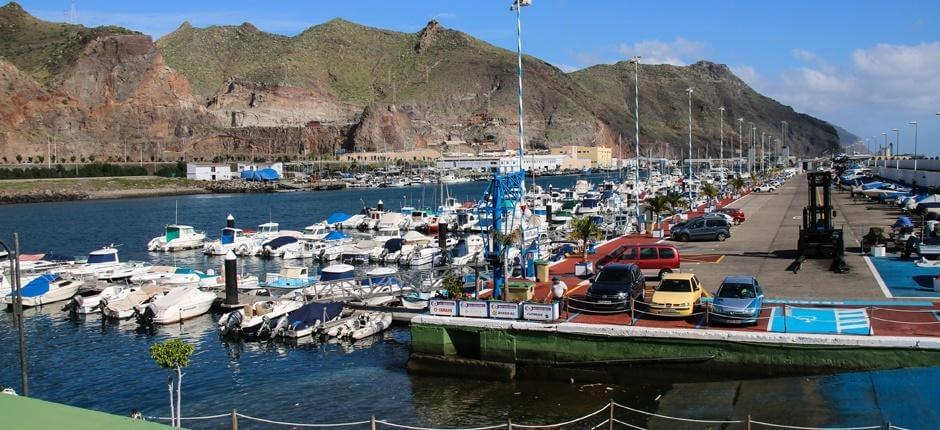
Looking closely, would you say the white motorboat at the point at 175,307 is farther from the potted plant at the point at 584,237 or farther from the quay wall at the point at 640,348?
the potted plant at the point at 584,237

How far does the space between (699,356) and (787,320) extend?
2965mm

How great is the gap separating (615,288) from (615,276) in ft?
2.88

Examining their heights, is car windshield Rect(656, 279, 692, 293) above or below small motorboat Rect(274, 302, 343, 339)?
above

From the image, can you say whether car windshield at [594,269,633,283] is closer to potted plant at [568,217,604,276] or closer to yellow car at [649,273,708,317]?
yellow car at [649,273,708,317]

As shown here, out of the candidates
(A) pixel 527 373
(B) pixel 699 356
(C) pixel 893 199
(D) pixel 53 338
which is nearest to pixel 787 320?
(B) pixel 699 356

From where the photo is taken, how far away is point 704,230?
4391cm

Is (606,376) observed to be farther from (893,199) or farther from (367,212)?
(367,212)

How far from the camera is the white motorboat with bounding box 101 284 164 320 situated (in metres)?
38.2

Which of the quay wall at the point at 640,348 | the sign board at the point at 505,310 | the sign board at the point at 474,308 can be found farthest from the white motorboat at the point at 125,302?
the sign board at the point at 505,310

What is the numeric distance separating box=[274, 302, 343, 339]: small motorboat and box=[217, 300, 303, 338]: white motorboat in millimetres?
520

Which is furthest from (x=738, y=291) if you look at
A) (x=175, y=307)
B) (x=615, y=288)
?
(x=175, y=307)

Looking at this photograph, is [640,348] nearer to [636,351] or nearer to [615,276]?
[636,351]

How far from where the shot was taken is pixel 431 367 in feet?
84.2

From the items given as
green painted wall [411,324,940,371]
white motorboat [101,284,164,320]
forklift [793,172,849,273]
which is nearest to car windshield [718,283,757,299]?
green painted wall [411,324,940,371]
